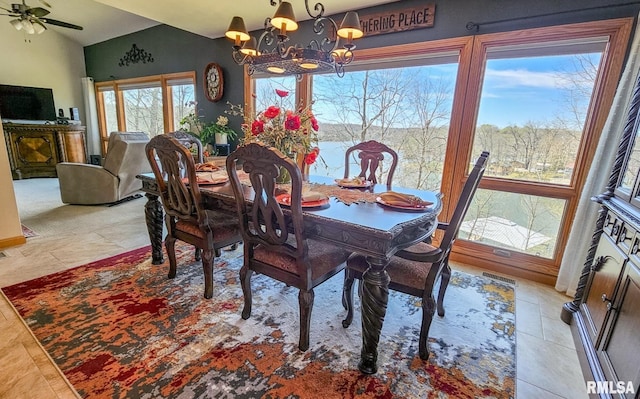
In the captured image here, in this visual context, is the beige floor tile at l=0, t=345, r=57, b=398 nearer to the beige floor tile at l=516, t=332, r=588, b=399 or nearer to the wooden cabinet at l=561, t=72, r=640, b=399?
the beige floor tile at l=516, t=332, r=588, b=399

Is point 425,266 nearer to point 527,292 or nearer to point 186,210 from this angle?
point 527,292

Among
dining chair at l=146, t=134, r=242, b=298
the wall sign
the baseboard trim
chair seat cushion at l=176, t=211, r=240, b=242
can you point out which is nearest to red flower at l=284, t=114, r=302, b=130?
dining chair at l=146, t=134, r=242, b=298

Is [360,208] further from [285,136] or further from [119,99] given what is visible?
[119,99]

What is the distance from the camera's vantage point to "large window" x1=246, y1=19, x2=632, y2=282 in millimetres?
2359

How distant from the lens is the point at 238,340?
5.83 ft

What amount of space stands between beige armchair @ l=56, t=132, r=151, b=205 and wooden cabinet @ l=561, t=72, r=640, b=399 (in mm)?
5002

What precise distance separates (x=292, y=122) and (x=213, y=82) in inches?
137

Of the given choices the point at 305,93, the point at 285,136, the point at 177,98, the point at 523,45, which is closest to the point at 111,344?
the point at 285,136

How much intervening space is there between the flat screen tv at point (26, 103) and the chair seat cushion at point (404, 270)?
7866mm

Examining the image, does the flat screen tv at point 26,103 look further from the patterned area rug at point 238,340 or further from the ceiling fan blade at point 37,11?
the patterned area rug at point 238,340

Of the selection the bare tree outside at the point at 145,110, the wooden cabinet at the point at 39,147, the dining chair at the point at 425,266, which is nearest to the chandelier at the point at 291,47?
the dining chair at the point at 425,266

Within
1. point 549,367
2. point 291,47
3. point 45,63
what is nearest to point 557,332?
point 549,367

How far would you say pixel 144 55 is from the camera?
5691 mm

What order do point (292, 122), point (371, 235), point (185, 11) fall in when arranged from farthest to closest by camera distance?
point (185, 11)
point (292, 122)
point (371, 235)
